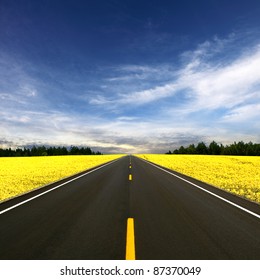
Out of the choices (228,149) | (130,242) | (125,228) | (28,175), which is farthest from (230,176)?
(228,149)

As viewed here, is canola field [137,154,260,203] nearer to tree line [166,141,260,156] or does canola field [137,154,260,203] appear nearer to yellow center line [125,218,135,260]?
yellow center line [125,218,135,260]

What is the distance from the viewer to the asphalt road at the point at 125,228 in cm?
450

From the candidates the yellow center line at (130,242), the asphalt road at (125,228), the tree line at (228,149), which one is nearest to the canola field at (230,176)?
the asphalt road at (125,228)

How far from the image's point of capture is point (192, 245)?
15.7ft

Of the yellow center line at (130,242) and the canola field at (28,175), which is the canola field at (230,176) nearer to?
the yellow center line at (130,242)

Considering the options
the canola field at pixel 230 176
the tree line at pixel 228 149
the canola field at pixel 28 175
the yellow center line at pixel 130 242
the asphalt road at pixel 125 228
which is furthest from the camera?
the tree line at pixel 228 149

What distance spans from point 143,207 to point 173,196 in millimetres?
2388

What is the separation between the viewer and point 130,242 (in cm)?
491

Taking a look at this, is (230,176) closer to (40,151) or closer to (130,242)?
(130,242)

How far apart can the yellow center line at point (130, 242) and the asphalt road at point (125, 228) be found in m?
0.10

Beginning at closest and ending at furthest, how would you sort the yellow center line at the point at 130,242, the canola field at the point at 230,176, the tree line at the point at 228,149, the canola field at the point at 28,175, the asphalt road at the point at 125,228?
the yellow center line at the point at 130,242 → the asphalt road at the point at 125,228 → the canola field at the point at 230,176 → the canola field at the point at 28,175 → the tree line at the point at 228,149

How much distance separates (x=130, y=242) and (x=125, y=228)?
3.25 feet

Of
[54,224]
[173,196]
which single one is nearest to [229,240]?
[54,224]
